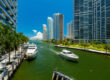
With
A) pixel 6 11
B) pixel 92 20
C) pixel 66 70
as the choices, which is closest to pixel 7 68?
pixel 66 70

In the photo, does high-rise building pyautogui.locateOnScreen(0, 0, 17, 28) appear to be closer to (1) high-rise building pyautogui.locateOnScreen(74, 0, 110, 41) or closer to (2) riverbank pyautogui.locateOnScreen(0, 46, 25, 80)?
(2) riverbank pyautogui.locateOnScreen(0, 46, 25, 80)

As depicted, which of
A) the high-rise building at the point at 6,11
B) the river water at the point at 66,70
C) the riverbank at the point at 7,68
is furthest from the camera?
the high-rise building at the point at 6,11

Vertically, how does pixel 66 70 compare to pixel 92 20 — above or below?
below

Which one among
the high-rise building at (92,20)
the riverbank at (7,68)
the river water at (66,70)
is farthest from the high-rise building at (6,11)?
the high-rise building at (92,20)

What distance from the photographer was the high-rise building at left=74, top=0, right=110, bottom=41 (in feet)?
295

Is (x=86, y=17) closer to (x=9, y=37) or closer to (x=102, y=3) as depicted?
(x=102, y=3)

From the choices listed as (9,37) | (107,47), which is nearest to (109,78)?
(9,37)

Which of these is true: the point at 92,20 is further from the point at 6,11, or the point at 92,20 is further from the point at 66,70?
the point at 66,70

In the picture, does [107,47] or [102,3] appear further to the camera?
[102,3]

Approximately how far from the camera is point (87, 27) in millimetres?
108875

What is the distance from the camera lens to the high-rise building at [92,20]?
9000 cm

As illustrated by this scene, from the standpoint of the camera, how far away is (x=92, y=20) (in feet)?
350

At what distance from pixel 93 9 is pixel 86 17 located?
44.0ft

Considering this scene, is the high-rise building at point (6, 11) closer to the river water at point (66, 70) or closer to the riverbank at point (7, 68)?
the riverbank at point (7, 68)
